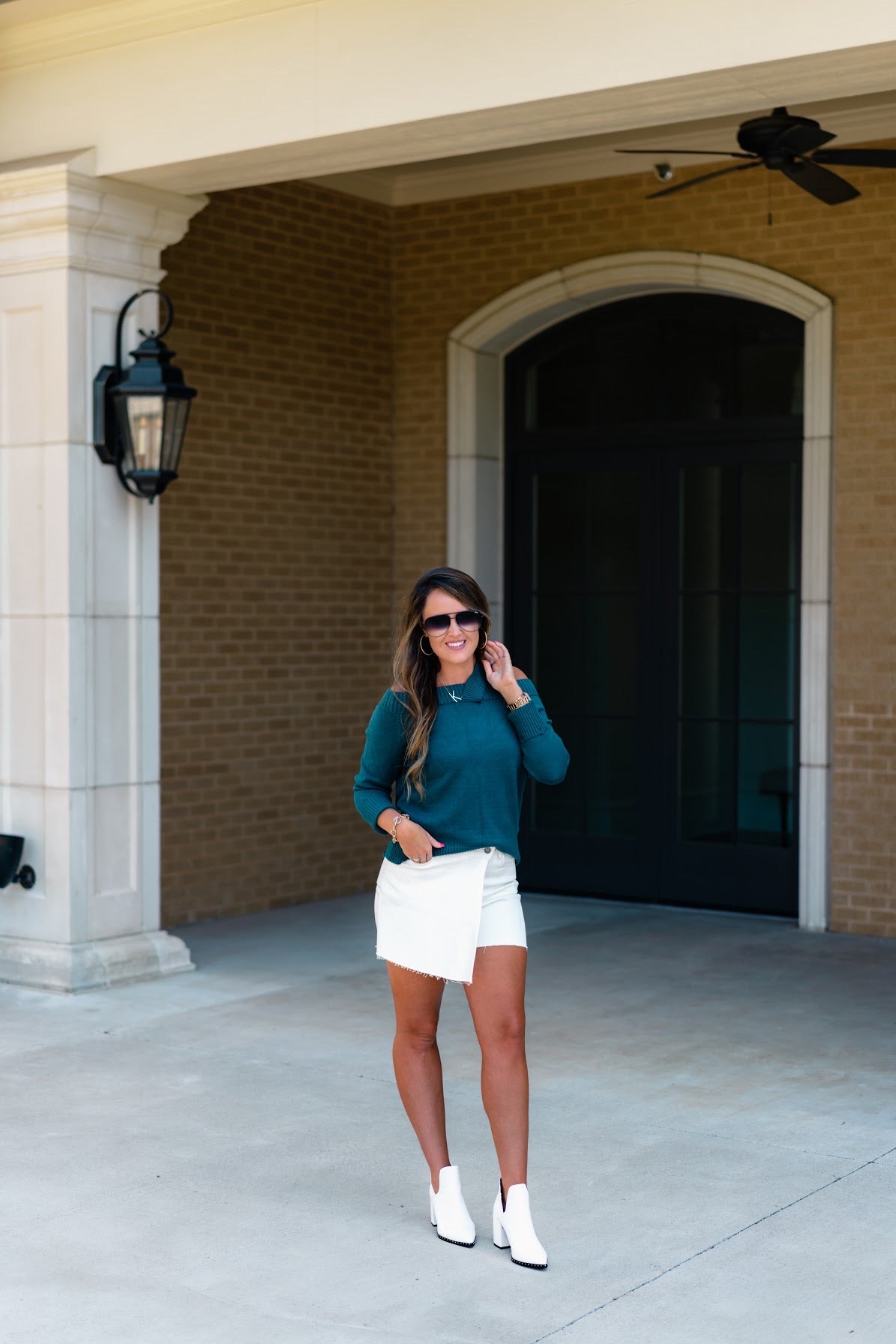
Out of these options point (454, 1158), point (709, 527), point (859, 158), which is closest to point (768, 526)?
point (709, 527)

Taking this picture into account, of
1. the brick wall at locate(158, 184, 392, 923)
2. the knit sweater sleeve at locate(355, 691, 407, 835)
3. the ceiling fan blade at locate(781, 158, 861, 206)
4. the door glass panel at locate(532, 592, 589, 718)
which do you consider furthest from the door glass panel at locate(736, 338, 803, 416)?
the knit sweater sleeve at locate(355, 691, 407, 835)

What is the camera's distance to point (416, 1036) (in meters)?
3.99

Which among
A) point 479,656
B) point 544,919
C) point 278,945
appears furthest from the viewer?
Answer: point 544,919

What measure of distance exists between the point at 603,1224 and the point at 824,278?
5370mm

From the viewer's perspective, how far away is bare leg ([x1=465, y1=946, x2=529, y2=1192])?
12.6 feet

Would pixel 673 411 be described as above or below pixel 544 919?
above

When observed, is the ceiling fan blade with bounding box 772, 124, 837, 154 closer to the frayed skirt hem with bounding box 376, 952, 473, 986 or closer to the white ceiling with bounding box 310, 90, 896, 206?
the white ceiling with bounding box 310, 90, 896, 206

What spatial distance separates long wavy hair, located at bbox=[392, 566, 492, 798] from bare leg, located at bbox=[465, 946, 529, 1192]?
0.43m

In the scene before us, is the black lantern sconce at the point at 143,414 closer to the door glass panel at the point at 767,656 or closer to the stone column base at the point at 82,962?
the stone column base at the point at 82,962

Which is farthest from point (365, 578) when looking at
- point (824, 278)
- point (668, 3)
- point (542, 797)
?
point (668, 3)

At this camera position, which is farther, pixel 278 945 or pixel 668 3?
pixel 278 945

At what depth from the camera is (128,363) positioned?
6930mm

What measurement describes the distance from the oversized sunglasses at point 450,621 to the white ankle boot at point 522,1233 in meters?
1.27

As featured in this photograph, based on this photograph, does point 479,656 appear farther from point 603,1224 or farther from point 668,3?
point 668,3
